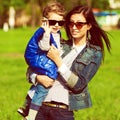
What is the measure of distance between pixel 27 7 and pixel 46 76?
8381cm

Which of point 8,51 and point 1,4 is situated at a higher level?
point 8,51

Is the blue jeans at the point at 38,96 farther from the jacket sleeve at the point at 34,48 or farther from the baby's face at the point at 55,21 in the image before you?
the baby's face at the point at 55,21

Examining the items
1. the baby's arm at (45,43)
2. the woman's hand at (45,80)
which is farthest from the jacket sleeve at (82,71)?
the baby's arm at (45,43)

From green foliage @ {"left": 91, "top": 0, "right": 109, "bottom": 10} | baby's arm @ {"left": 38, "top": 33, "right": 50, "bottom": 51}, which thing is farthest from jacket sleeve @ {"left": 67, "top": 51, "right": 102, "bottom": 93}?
green foliage @ {"left": 91, "top": 0, "right": 109, "bottom": 10}

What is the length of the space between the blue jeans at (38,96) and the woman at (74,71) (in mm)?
48

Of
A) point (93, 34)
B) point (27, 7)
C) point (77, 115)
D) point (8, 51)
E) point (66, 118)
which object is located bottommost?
point (27, 7)

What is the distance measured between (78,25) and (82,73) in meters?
0.43

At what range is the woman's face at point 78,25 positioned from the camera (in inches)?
182

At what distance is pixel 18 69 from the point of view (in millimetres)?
19516

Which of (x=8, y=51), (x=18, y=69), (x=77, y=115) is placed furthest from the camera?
(x=8, y=51)

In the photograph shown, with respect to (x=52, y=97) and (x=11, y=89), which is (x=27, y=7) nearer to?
(x=11, y=89)

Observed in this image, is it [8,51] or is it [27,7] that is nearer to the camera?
[8,51]

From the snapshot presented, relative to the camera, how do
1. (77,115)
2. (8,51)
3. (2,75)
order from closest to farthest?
(77,115)
(2,75)
(8,51)

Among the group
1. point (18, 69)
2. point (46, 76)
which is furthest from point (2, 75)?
point (46, 76)
